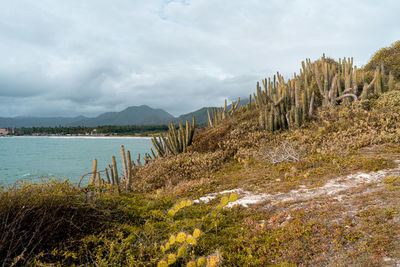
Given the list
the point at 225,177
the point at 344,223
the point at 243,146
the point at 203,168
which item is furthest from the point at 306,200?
the point at 243,146

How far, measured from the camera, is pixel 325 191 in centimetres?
483

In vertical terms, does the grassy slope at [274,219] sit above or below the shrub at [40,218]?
below

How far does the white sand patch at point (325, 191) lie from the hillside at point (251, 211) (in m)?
0.02

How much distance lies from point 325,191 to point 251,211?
1831 mm

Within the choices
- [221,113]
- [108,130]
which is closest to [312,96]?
[221,113]

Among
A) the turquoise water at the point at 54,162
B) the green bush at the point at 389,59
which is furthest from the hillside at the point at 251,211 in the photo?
the green bush at the point at 389,59

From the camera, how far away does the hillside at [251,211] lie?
2518mm

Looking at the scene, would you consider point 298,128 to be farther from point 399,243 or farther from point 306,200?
point 399,243

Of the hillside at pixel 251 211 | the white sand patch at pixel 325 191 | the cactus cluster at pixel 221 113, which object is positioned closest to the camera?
the hillside at pixel 251 211

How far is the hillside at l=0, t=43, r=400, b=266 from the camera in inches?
99.1

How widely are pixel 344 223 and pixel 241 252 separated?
1.71m

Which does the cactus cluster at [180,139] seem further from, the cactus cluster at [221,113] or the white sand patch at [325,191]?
the white sand patch at [325,191]

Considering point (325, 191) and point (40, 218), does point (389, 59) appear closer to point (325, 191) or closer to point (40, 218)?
point (325, 191)

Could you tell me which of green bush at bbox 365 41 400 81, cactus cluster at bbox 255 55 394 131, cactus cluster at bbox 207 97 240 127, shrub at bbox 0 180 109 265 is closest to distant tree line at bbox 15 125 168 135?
cactus cluster at bbox 207 97 240 127
